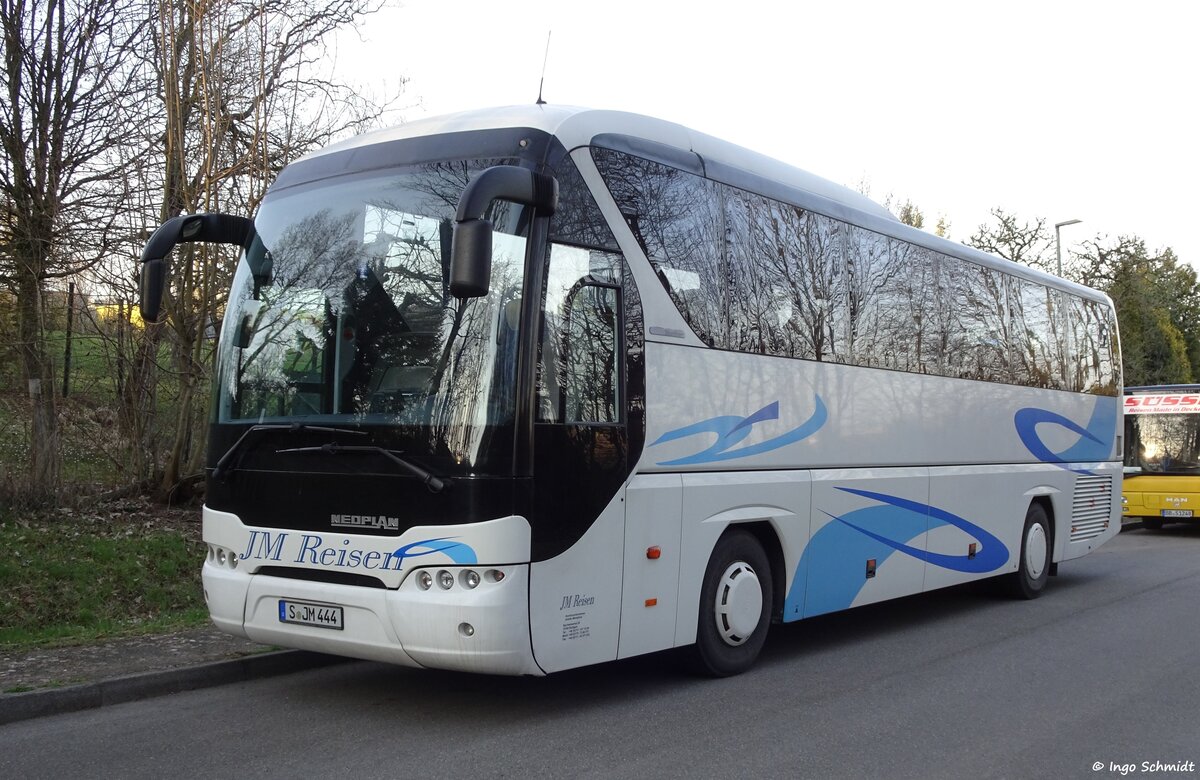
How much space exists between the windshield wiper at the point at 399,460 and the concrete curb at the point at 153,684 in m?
1.94

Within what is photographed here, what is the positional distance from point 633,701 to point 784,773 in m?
1.77

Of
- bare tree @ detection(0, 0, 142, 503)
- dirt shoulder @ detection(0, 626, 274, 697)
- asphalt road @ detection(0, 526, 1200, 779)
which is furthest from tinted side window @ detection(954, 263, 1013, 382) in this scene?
bare tree @ detection(0, 0, 142, 503)

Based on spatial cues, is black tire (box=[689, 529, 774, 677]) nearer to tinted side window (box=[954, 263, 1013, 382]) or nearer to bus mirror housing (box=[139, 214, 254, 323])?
bus mirror housing (box=[139, 214, 254, 323])

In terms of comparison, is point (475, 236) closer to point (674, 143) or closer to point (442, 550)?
point (442, 550)

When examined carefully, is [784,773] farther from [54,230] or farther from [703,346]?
[54,230]

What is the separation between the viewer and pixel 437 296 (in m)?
6.54

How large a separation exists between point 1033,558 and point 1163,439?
1113 centimetres

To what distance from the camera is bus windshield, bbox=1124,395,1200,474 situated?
2177cm

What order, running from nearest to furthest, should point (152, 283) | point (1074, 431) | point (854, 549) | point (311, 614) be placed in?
point (311, 614)
point (152, 283)
point (854, 549)
point (1074, 431)

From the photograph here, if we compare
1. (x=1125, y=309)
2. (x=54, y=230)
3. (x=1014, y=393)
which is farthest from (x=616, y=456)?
(x=1125, y=309)

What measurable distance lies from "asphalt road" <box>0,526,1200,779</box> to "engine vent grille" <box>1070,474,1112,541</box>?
4112 mm

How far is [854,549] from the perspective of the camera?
9414 millimetres

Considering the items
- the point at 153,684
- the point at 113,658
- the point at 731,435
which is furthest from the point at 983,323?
the point at 113,658

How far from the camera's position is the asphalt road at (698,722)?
230 inches
